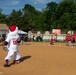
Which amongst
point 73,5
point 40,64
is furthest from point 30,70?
point 73,5

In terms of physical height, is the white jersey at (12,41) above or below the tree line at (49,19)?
below

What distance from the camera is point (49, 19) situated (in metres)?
98.9

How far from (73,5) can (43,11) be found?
12782mm

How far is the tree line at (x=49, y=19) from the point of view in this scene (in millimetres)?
85812

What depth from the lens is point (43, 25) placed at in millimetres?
96188

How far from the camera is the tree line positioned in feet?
282

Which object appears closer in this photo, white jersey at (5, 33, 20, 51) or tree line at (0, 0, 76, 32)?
white jersey at (5, 33, 20, 51)

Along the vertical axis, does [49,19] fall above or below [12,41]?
above

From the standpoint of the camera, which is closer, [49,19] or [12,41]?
[12,41]

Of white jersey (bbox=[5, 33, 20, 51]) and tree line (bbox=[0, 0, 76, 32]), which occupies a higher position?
tree line (bbox=[0, 0, 76, 32])

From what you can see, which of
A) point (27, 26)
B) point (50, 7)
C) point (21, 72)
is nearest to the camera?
point (21, 72)

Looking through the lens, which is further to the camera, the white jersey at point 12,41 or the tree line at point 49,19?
the tree line at point 49,19

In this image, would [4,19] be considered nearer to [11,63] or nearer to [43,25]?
[43,25]

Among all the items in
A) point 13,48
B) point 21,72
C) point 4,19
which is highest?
point 4,19
